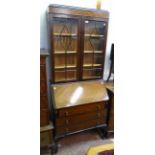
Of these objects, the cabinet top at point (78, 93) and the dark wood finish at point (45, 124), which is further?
the cabinet top at point (78, 93)

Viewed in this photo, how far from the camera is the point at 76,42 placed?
202cm

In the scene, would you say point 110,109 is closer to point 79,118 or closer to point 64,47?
point 79,118

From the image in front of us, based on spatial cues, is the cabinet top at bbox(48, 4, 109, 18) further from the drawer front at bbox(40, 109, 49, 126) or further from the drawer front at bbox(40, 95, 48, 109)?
the drawer front at bbox(40, 109, 49, 126)

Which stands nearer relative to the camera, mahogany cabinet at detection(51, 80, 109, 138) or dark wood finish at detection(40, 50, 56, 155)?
dark wood finish at detection(40, 50, 56, 155)

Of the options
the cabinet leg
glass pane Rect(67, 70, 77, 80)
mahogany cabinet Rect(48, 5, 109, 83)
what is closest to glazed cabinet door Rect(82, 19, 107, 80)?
mahogany cabinet Rect(48, 5, 109, 83)

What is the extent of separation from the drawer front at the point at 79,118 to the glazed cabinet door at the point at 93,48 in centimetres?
54

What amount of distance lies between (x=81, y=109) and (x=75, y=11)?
4.15ft

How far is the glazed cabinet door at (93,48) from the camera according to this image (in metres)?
2.06

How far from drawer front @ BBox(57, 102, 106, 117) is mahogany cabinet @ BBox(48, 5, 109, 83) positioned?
42cm

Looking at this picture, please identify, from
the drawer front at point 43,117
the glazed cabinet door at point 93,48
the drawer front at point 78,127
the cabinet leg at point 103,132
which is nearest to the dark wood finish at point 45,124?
the drawer front at point 43,117

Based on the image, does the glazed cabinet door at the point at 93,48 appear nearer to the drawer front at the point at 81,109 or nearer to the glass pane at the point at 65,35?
the glass pane at the point at 65,35

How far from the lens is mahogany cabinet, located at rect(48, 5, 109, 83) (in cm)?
185

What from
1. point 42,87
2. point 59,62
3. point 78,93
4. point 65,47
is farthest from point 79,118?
point 65,47
